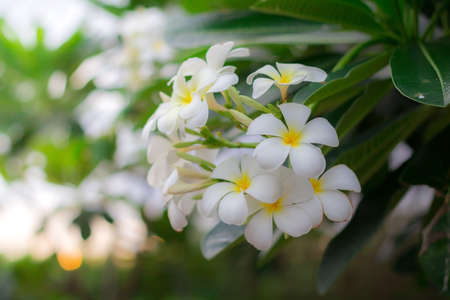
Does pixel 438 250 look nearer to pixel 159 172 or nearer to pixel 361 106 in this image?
pixel 361 106

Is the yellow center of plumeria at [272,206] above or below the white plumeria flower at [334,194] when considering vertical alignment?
below

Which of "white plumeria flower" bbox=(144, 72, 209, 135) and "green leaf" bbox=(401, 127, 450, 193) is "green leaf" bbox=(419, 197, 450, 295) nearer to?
"green leaf" bbox=(401, 127, 450, 193)

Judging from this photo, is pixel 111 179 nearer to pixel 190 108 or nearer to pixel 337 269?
pixel 337 269

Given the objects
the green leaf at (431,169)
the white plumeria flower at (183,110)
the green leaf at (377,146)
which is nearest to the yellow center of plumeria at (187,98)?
the white plumeria flower at (183,110)

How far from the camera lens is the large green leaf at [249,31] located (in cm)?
72

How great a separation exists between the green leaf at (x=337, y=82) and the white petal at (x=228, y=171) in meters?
0.10

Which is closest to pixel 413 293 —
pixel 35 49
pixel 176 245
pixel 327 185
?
pixel 176 245

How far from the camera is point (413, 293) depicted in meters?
1.98

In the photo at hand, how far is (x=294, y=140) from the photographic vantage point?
357 millimetres

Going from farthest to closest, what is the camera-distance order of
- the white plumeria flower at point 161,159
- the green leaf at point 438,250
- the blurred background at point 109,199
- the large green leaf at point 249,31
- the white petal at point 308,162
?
the blurred background at point 109,199
the large green leaf at point 249,31
the green leaf at point 438,250
the white plumeria flower at point 161,159
the white petal at point 308,162

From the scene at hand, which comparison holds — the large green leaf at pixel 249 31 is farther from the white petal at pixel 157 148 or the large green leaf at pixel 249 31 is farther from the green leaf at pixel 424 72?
the white petal at pixel 157 148

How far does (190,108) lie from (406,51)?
1.14 ft

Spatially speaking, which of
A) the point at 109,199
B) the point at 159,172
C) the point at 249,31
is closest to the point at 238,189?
the point at 159,172

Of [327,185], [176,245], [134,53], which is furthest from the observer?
[176,245]
